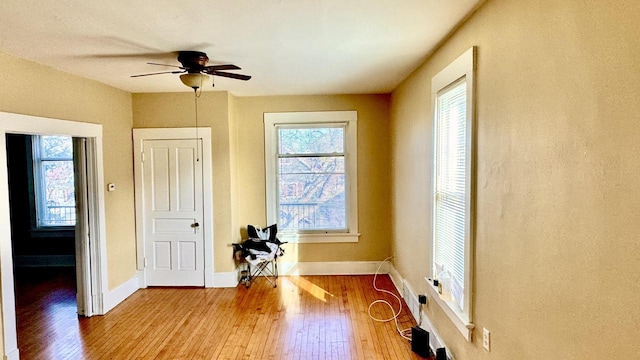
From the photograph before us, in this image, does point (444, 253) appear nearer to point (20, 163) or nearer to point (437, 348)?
point (437, 348)

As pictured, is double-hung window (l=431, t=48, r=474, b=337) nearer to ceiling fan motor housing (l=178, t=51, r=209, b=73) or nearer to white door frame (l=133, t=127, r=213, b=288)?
ceiling fan motor housing (l=178, t=51, r=209, b=73)

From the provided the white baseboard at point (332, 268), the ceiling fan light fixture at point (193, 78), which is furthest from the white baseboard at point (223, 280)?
the ceiling fan light fixture at point (193, 78)

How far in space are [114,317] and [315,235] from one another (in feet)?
8.46

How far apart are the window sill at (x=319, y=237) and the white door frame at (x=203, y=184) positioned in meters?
1.02

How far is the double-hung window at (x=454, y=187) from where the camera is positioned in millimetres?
2289

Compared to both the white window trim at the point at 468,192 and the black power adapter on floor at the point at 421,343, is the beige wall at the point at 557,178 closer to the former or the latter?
the white window trim at the point at 468,192

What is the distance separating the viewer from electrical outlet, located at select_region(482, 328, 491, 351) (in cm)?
206

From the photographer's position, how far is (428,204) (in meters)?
3.25

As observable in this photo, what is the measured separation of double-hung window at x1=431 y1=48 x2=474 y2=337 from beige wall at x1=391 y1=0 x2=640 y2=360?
10 centimetres

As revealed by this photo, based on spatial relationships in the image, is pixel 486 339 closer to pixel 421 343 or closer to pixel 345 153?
pixel 421 343

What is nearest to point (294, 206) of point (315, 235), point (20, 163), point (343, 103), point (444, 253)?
point (315, 235)

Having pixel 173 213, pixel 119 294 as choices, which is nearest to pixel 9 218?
pixel 119 294

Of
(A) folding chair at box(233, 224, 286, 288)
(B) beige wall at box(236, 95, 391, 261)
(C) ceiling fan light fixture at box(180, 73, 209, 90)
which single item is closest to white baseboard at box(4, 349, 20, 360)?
(A) folding chair at box(233, 224, 286, 288)

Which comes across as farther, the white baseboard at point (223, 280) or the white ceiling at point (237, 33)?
the white baseboard at point (223, 280)
